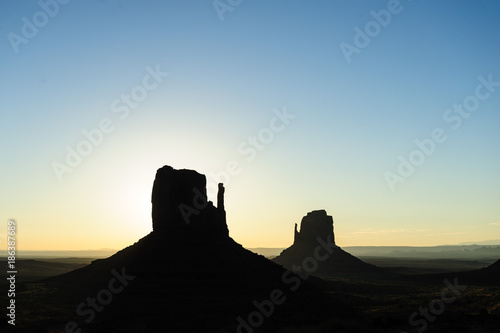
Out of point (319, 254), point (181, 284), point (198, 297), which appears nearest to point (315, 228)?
point (319, 254)

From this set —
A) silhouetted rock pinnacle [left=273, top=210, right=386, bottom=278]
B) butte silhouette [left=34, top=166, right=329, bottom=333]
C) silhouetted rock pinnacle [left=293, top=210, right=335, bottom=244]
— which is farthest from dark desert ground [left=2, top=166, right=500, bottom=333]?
silhouetted rock pinnacle [left=293, top=210, right=335, bottom=244]

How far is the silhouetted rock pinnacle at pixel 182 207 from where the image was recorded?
66.6 meters

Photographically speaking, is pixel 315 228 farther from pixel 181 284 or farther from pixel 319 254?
pixel 181 284

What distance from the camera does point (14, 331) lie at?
117 feet

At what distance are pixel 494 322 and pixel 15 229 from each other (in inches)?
1667

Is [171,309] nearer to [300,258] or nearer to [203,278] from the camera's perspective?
[203,278]

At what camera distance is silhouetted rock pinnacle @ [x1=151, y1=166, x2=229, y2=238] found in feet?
218

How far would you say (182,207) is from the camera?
222ft

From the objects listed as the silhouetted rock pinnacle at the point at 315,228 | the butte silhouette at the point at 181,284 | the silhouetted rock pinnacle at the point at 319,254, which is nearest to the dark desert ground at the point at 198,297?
the butte silhouette at the point at 181,284

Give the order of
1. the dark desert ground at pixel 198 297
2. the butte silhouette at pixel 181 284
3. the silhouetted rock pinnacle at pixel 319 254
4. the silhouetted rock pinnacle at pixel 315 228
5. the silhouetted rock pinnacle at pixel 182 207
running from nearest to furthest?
the dark desert ground at pixel 198 297, the butte silhouette at pixel 181 284, the silhouetted rock pinnacle at pixel 182 207, the silhouetted rock pinnacle at pixel 319 254, the silhouetted rock pinnacle at pixel 315 228

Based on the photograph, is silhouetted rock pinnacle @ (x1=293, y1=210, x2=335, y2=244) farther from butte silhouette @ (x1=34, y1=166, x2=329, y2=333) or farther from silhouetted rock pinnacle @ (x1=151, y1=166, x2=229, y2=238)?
silhouetted rock pinnacle @ (x1=151, y1=166, x2=229, y2=238)

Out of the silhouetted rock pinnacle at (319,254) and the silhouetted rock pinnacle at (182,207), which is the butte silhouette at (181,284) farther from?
the silhouetted rock pinnacle at (319,254)

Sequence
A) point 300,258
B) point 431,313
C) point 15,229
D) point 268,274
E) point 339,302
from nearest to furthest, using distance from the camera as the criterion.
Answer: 1. point 15,229
2. point 431,313
3. point 339,302
4. point 268,274
5. point 300,258

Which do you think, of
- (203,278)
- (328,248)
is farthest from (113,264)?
(328,248)
